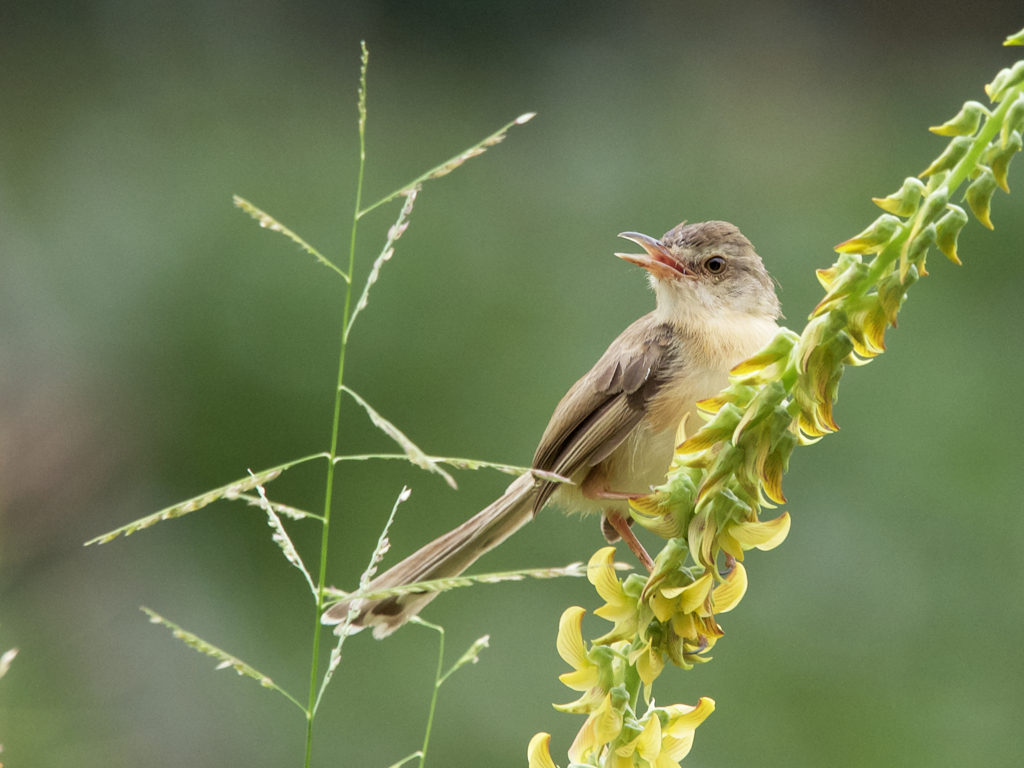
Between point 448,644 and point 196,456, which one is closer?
point 448,644

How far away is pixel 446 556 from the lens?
269cm

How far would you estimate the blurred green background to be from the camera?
585 centimetres

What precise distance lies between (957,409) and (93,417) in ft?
16.4

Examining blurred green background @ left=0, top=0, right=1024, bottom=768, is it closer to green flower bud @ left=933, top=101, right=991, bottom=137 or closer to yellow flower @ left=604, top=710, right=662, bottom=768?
yellow flower @ left=604, top=710, right=662, bottom=768

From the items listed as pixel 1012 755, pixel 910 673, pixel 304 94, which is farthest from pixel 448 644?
pixel 304 94

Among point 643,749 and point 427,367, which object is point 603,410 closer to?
point 643,749

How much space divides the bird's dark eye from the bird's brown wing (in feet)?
0.99

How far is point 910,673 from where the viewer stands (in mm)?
5781

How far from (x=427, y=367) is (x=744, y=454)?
18.4 ft

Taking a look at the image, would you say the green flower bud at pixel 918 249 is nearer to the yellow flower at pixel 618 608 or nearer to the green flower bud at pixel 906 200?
the green flower bud at pixel 906 200

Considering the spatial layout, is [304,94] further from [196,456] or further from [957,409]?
[957,409]

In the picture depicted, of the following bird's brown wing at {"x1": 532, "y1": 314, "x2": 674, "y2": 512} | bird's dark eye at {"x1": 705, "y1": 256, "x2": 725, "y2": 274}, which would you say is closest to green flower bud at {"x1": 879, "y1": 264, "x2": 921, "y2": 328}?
bird's brown wing at {"x1": 532, "y1": 314, "x2": 674, "y2": 512}

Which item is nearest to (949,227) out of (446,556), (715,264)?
(446,556)

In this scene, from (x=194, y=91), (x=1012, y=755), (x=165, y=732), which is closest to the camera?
(x=1012, y=755)
